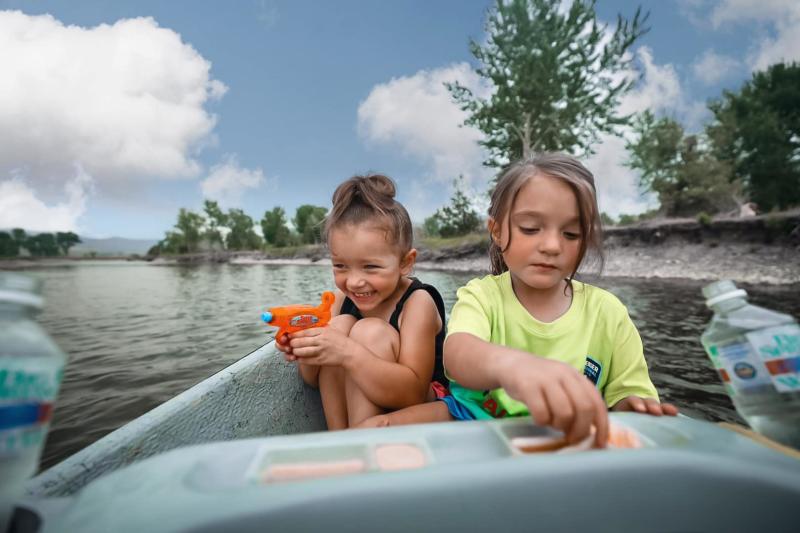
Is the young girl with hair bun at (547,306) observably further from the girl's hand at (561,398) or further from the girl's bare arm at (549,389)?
the girl's hand at (561,398)

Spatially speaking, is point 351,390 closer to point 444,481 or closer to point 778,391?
point 444,481

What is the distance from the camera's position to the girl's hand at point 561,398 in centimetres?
65

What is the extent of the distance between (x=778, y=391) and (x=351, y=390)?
1.26 meters

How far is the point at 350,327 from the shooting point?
69.5 inches

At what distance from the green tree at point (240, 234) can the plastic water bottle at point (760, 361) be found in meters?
64.0

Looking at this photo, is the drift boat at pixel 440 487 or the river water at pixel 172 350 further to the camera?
the river water at pixel 172 350

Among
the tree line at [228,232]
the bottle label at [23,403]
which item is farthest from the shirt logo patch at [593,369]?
the tree line at [228,232]

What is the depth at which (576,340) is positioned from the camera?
1377 millimetres

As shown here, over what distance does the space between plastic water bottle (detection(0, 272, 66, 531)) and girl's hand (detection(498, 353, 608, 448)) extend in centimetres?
75

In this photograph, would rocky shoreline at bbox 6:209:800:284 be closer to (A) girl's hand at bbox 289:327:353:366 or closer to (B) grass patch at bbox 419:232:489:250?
(B) grass patch at bbox 419:232:489:250

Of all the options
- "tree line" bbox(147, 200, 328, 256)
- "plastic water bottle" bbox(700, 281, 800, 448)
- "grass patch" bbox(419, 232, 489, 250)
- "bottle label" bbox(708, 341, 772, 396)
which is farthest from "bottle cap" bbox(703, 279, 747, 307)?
"tree line" bbox(147, 200, 328, 256)

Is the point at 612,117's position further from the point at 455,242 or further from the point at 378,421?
the point at 378,421

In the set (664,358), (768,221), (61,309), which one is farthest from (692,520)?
(768,221)

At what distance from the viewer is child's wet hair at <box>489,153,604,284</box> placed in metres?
1.30
